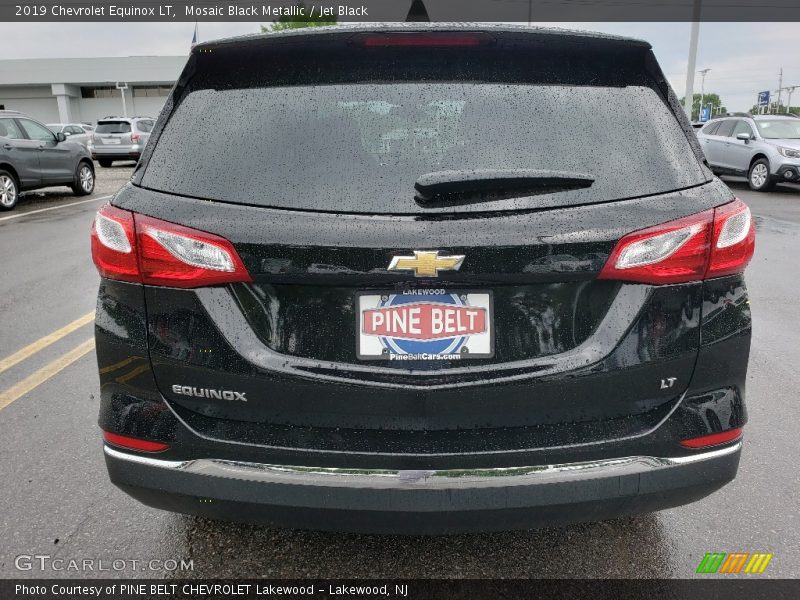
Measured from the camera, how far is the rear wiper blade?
1.86 meters

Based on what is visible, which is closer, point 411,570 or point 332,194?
point 332,194

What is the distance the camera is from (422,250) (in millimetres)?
1775

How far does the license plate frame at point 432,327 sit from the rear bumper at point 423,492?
33 centimetres

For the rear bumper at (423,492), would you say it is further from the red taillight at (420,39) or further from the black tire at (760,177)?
the black tire at (760,177)

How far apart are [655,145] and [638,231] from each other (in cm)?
35

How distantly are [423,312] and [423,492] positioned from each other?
0.50 m

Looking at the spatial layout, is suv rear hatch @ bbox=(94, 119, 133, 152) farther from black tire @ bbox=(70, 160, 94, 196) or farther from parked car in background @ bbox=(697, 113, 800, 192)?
parked car in background @ bbox=(697, 113, 800, 192)

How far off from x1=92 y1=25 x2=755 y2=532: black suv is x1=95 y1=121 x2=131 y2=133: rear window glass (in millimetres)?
25013

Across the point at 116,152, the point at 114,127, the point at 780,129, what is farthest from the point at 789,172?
the point at 114,127

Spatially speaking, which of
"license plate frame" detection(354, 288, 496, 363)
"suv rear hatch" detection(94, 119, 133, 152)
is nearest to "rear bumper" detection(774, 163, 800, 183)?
"license plate frame" detection(354, 288, 496, 363)

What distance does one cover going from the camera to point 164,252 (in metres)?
1.91

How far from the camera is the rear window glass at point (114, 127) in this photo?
24.5m

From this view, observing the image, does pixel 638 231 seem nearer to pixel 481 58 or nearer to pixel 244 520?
pixel 481 58

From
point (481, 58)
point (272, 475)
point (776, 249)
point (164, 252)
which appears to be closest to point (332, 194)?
point (164, 252)
